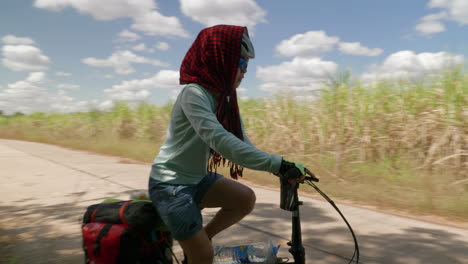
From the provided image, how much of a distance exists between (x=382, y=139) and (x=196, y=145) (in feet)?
19.6

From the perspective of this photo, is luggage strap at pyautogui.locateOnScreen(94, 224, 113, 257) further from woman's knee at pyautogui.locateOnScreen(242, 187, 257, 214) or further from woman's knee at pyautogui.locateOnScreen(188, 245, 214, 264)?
woman's knee at pyautogui.locateOnScreen(242, 187, 257, 214)

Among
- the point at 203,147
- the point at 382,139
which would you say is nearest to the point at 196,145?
the point at 203,147

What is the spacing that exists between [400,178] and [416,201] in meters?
0.95

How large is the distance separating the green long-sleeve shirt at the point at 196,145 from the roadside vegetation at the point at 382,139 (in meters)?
4.08

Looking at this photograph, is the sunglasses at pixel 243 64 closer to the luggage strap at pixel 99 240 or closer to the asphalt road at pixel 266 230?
the luggage strap at pixel 99 240

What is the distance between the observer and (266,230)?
431cm

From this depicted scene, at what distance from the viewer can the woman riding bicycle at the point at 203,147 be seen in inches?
75.4

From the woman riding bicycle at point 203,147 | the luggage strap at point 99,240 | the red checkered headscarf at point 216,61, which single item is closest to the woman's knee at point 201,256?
the woman riding bicycle at point 203,147

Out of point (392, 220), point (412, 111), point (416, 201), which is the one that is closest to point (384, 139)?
point (412, 111)

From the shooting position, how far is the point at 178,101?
209 cm

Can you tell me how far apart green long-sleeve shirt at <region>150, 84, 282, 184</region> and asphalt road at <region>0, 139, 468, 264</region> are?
1798 millimetres

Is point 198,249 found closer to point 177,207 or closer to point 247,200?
point 177,207

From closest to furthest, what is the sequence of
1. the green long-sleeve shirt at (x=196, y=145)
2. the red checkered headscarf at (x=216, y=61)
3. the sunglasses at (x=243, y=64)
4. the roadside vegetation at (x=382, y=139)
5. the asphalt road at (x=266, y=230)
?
the green long-sleeve shirt at (x=196, y=145)
the red checkered headscarf at (x=216, y=61)
the sunglasses at (x=243, y=64)
the asphalt road at (x=266, y=230)
the roadside vegetation at (x=382, y=139)

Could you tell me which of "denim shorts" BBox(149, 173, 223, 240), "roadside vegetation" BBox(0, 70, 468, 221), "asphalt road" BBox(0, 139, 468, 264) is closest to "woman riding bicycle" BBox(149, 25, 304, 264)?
"denim shorts" BBox(149, 173, 223, 240)
